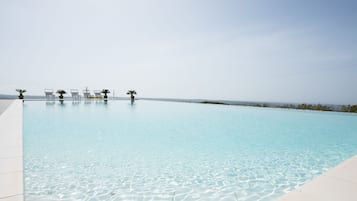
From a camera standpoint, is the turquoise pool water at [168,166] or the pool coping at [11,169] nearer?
the pool coping at [11,169]

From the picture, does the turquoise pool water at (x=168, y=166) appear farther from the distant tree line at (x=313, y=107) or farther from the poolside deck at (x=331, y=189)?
the distant tree line at (x=313, y=107)

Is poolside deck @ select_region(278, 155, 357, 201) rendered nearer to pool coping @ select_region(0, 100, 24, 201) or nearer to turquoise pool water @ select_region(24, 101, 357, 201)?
turquoise pool water @ select_region(24, 101, 357, 201)

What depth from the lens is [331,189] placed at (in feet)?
6.05

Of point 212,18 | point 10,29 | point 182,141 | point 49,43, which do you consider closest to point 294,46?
point 212,18

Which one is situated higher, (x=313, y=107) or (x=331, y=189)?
(x=313, y=107)

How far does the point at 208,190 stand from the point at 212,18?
29.4 ft

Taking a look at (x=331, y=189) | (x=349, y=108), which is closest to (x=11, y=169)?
(x=331, y=189)

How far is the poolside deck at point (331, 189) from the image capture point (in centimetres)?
168

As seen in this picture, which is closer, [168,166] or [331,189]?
[331,189]

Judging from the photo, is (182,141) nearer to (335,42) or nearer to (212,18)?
(212,18)

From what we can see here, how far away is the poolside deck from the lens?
66.2 inches

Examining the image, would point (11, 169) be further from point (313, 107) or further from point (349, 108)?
point (349, 108)

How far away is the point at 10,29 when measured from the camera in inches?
367

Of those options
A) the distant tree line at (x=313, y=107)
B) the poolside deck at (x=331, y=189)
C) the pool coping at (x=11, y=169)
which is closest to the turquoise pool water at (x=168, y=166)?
the pool coping at (x=11, y=169)
